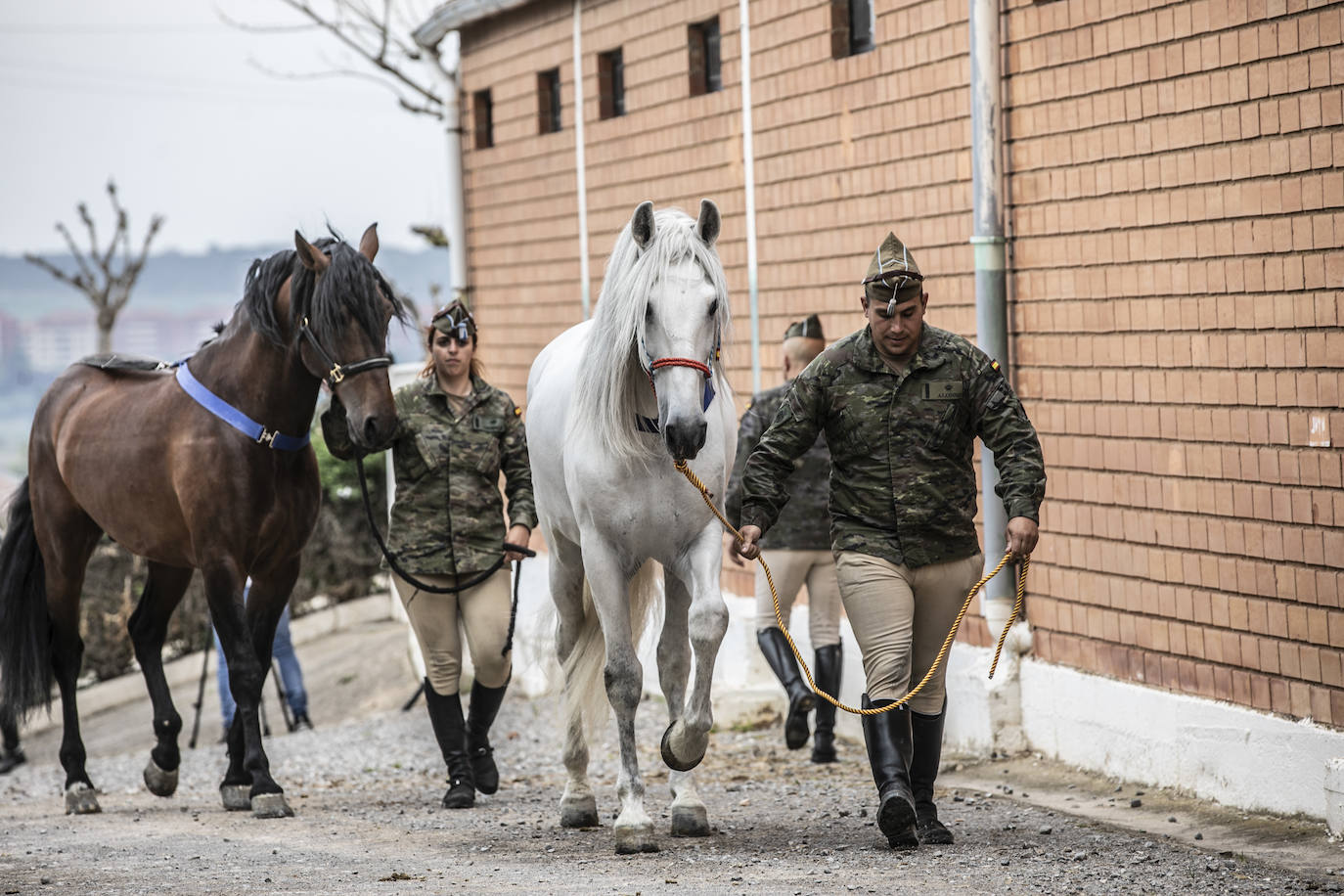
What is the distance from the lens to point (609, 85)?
11969mm

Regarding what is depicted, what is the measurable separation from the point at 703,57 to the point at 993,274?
12.7 ft

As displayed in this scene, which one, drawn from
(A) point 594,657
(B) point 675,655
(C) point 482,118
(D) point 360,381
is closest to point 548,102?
(C) point 482,118

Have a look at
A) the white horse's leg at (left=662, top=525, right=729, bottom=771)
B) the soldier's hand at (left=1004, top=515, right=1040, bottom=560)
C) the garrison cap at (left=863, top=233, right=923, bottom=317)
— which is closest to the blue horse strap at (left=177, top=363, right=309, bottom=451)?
the white horse's leg at (left=662, top=525, right=729, bottom=771)

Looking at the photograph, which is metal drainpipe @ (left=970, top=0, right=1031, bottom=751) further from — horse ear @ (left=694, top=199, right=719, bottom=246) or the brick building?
horse ear @ (left=694, top=199, right=719, bottom=246)

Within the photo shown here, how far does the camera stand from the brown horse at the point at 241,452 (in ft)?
21.3

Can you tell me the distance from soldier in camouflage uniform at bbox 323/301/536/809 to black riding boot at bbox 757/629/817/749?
1.35m

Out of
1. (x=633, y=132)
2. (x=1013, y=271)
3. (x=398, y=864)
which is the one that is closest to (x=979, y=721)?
(x=1013, y=271)

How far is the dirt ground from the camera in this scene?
4906 mm

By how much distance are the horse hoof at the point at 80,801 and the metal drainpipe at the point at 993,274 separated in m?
4.21

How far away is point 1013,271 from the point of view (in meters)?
7.55

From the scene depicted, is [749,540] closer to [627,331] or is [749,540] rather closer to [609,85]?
[627,331]

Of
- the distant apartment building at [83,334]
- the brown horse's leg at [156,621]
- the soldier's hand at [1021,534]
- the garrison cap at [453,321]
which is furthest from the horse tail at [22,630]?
the distant apartment building at [83,334]

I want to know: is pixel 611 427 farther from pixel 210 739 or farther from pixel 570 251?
pixel 210 739

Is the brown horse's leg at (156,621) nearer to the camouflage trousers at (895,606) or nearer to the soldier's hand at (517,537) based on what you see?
the soldier's hand at (517,537)
